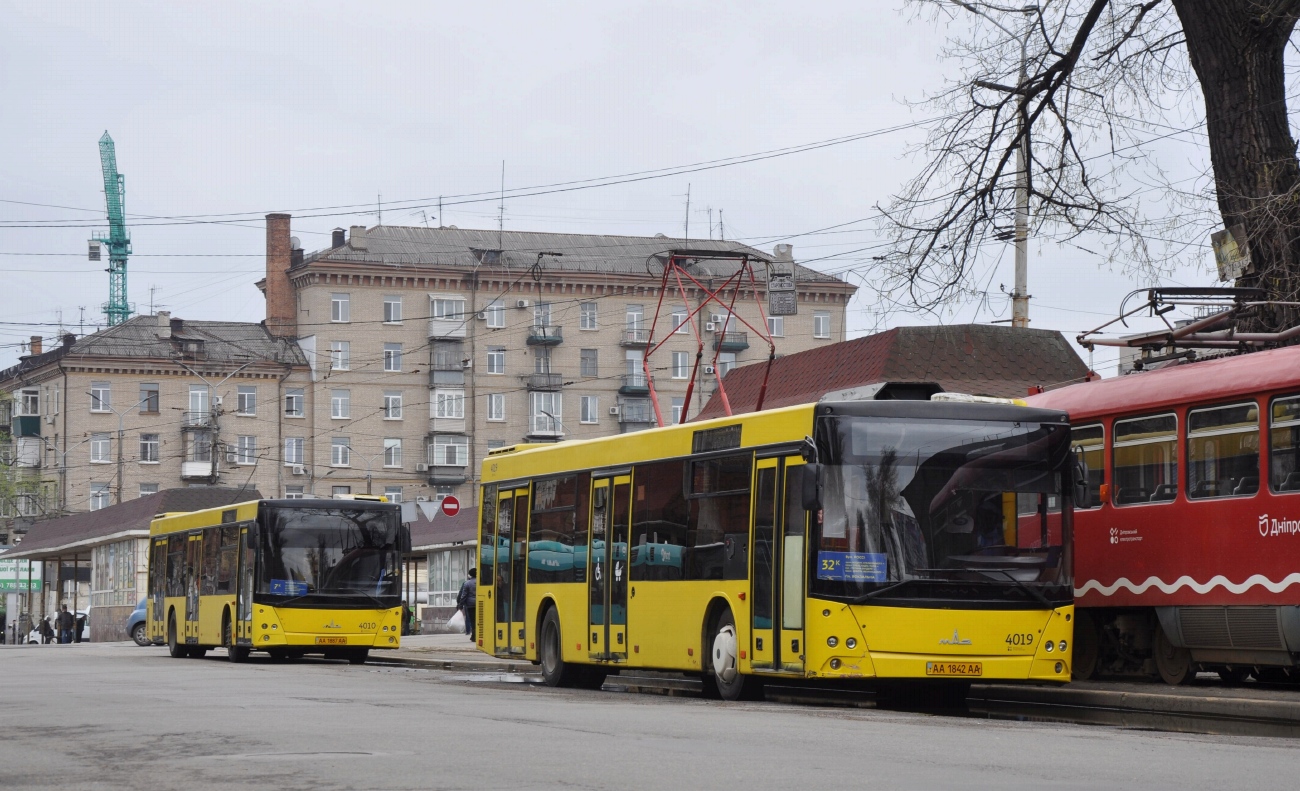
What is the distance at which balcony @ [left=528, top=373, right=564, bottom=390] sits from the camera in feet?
335

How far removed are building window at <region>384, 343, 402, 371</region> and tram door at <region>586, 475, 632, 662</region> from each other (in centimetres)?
7933

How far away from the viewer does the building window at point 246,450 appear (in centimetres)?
9881

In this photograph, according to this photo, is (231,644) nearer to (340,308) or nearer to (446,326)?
(340,308)

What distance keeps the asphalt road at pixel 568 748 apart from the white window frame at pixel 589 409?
281 ft

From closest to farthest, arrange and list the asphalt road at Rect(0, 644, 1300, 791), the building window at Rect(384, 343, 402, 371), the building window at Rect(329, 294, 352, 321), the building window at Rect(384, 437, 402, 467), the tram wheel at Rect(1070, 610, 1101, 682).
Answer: the asphalt road at Rect(0, 644, 1300, 791) < the tram wheel at Rect(1070, 610, 1101, 682) < the building window at Rect(329, 294, 352, 321) < the building window at Rect(384, 343, 402, 371) < the building window at Rect(384, 437, 402, 467)

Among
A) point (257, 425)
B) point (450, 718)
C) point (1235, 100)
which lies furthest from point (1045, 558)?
point (257, 425)

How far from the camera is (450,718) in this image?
14.3 metres

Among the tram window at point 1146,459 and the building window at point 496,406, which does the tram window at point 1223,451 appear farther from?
the building window at point 496,406

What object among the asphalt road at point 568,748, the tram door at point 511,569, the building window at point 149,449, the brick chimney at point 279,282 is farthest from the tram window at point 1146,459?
the building window at point 149,449

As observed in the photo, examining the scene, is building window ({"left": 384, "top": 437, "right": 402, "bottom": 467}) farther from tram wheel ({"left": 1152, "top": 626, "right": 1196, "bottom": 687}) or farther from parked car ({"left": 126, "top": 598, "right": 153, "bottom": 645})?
tram wheel ({"left": 1152, "top": 626, "right": 1196, "bottom": 687})

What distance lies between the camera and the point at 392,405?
100812 mm

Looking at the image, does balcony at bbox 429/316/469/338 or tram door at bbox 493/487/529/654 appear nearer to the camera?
tram door at bbox 493/487/529/654

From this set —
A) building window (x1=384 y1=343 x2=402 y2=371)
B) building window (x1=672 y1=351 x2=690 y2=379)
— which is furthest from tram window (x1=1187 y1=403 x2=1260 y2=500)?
building window (x1=672 y1=351 x2=690 y2=379)

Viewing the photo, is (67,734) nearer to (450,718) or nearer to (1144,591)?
(450,718)
